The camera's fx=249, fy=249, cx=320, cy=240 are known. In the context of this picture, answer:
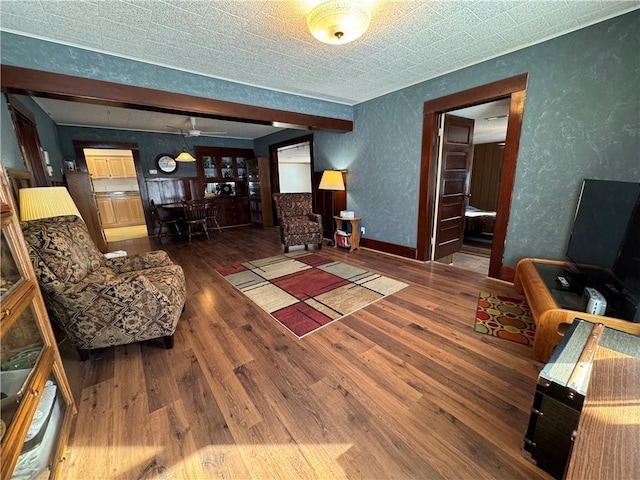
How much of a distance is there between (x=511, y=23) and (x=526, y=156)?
1192 millimetres

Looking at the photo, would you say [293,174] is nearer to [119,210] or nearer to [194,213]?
[194,213]

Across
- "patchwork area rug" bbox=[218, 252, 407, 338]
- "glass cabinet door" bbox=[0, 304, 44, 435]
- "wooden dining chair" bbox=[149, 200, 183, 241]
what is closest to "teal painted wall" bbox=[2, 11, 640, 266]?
"patchwork area rug" bbox=[218, 252, 407, 338]

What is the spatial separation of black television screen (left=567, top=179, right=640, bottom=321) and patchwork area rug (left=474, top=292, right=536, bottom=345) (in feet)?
1.78

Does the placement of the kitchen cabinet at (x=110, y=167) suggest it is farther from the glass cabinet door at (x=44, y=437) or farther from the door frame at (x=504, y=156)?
the door frame at (x=504, y=156)

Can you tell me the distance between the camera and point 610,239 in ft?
5.77

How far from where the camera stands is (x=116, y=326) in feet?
5.63

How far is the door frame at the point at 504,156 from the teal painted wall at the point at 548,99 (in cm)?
7

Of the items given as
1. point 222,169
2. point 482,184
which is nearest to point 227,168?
point 222,169

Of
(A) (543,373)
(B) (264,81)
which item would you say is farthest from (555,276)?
(B) (264,81)

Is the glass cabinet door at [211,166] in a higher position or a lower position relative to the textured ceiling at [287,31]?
lower

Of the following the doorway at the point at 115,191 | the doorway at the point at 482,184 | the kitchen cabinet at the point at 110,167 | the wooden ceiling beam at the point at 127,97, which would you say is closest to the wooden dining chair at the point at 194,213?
the doorway at the point at 115,191

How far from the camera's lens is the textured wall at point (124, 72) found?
2074 mm

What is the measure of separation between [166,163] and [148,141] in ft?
1.89

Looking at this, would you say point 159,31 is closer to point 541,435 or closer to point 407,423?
point 407,423
